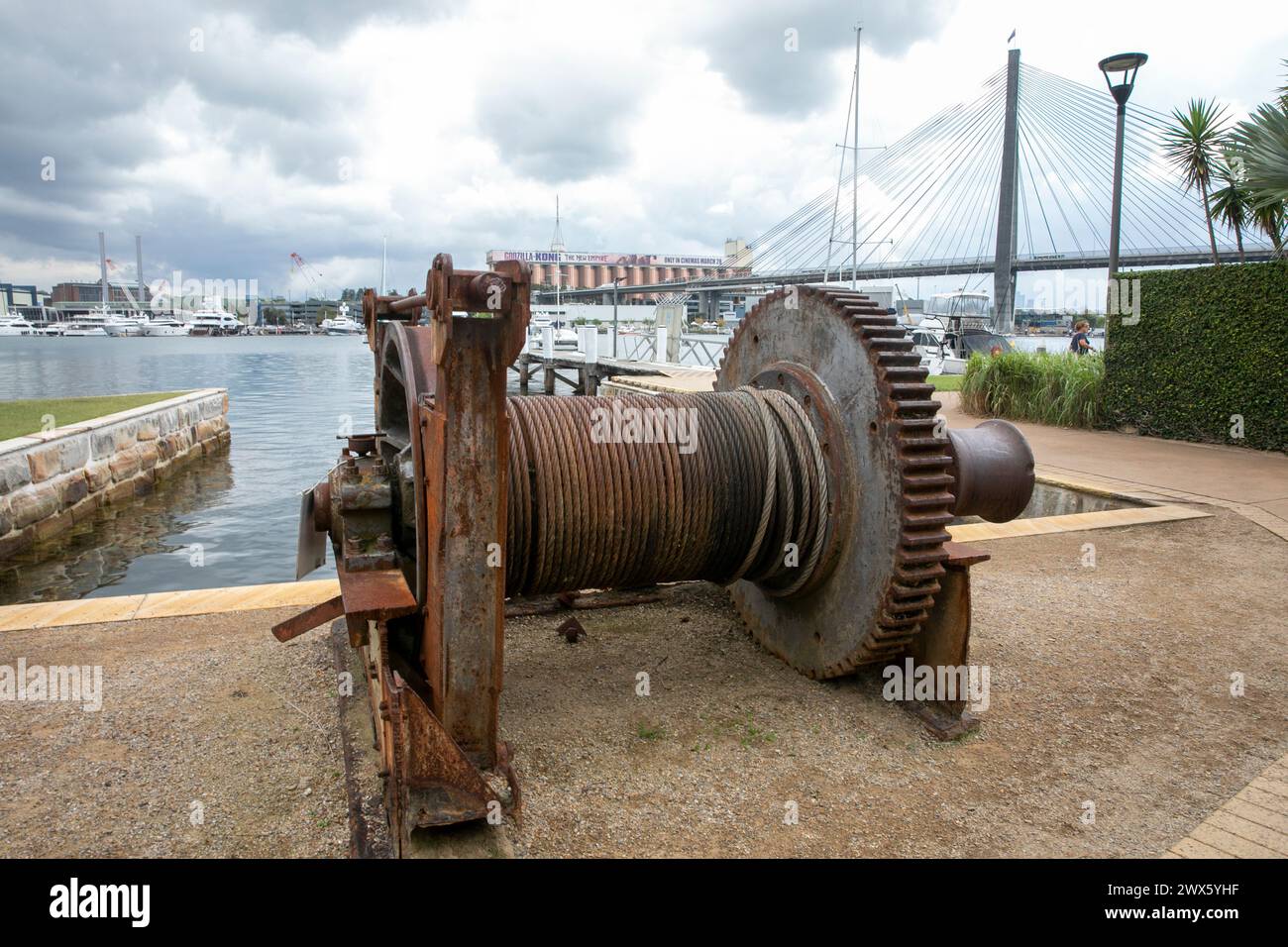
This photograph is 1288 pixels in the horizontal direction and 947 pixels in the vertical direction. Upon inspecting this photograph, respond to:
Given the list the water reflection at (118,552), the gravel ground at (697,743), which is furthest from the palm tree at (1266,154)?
the water reflection at (118,552)

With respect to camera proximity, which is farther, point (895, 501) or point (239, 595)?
point (239, 595)

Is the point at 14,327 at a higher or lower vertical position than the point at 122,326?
lower

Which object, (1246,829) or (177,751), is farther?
(177,751)

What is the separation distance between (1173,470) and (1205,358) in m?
2.73

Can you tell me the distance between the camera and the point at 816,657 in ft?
13.1

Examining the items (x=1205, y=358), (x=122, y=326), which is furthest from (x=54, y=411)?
(x=122, y=326)

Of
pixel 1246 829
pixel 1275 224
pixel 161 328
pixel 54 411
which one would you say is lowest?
pixel 1246 829

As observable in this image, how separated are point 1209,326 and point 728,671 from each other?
1084cm

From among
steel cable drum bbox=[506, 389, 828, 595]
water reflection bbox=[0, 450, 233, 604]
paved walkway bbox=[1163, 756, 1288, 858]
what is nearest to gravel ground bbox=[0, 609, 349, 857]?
steel cable drum bbox=[506, 389, 828, 595]

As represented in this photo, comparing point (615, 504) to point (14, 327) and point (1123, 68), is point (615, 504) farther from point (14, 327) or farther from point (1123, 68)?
point (14, 327)

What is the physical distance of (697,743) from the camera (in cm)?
351

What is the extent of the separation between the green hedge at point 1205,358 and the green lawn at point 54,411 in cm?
1518
